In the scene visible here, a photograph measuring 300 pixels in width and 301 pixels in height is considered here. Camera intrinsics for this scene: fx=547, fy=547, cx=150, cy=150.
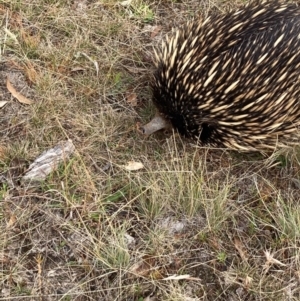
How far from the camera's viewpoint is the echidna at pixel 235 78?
6.88ft

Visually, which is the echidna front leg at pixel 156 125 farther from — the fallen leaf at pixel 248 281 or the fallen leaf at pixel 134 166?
the fallen leaf at pixel 248 281

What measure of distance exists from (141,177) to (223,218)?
0.37 meters

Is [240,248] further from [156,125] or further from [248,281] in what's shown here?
[156,125]

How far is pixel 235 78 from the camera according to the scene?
6.89 ft

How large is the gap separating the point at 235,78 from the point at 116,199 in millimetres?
664

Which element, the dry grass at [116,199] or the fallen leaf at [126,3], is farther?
the fallen leaf at [126,3]

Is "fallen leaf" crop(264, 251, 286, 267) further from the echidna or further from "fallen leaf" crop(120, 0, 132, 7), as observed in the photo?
"fallen leaf" crop(120, 0, 132, 7)

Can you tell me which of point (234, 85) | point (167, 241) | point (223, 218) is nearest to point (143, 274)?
point (167, 241)

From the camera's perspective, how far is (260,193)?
2230 millimetres

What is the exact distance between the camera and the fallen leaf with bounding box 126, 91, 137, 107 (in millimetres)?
2533

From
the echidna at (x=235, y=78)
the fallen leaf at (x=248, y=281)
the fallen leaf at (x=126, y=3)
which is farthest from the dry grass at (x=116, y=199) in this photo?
the fallen leaf at (x=126, y=3)

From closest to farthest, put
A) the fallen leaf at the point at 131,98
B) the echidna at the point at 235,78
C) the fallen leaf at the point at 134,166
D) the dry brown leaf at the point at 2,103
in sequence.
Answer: the echidna at the point at 235,78 → the fallen leaf at the point at 134,166 → the dry brown leaf at the point at 2,103 → the fallen leaf at the point at 131,98

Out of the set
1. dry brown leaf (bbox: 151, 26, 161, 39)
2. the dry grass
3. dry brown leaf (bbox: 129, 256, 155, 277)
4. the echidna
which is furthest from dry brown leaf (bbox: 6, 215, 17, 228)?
dry brown leaf (bbox: 151, 26, 161, 39)

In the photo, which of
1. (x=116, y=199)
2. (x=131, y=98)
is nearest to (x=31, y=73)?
(x=131, y=98)
